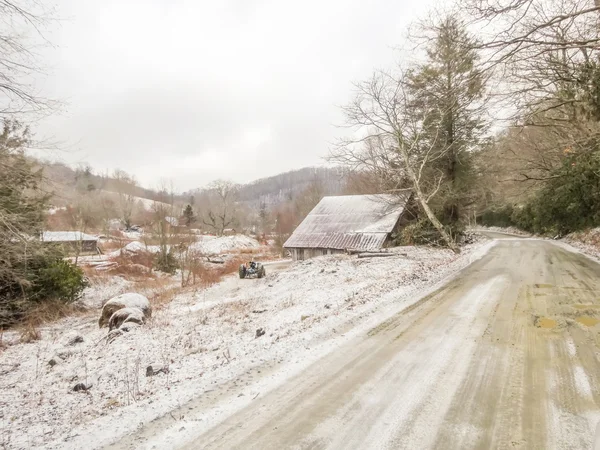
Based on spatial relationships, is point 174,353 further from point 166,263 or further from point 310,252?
point 166,263

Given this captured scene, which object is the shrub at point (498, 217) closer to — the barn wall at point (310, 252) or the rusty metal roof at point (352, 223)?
the rusty metal roof at point (352, 223)

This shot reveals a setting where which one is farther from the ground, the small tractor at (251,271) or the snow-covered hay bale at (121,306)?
the snow-covered hay bale at (121,306)

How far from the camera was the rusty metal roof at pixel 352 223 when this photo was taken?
22344 mm

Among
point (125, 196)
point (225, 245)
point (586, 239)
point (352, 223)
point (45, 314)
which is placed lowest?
point (45, 314)

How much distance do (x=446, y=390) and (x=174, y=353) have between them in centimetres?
546

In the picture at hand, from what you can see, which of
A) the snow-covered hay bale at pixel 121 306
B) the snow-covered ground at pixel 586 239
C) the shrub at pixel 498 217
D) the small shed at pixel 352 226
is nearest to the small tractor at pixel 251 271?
the small shed at pixel 352 226

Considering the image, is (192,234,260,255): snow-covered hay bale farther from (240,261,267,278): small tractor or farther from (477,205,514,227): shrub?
(477,205,514,227): shrub

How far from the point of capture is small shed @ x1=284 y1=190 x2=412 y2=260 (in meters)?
22.3

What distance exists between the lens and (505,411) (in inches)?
124

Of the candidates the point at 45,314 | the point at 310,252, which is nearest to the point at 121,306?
the point at 45,314

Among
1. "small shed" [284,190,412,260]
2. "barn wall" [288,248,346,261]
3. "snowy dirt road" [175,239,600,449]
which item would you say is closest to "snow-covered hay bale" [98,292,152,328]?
"snowy dirt road" [175,239,600,449]

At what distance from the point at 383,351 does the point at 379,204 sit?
844 inches

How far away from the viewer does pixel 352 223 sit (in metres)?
24.4

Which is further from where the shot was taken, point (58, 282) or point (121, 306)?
point (58, 282)
